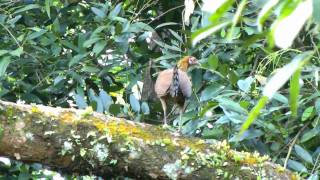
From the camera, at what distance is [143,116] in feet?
10.5

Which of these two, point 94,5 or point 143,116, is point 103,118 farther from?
point 94,5

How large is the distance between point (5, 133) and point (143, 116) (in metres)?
1.06

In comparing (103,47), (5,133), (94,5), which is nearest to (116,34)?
(103,47)

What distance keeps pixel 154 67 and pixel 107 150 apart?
4.40 feet

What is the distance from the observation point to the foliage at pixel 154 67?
2844 mm

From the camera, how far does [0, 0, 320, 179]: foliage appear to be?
9.33ft

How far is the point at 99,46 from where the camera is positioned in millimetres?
3289

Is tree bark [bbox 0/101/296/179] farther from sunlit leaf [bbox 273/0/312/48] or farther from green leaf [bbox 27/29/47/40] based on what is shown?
sunlit leaf [bbox 273/0/312/48]

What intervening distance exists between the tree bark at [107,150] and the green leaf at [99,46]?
3.05 ft

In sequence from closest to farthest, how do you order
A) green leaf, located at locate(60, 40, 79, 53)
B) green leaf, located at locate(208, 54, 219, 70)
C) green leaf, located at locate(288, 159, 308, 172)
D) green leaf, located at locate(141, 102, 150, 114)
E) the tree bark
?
the tree bark
green leaf, located at locate(288, 159, 308, 172)
green leaf, located at locate(208, 54, 219, 70)
green leaf, located at locate(141, 102, 150, 114)
green leaf, located at locate(60, 40, 79, 53)

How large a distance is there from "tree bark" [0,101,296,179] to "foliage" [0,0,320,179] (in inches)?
11.2

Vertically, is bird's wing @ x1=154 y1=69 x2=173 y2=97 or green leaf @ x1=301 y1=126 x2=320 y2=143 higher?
bird's wing @ x1=154 y1=69 x2=173 y2=97

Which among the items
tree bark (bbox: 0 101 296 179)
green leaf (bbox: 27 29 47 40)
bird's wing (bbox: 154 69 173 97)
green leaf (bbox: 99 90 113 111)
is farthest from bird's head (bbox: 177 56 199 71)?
tree bark (bbox: 0 101 296 179)

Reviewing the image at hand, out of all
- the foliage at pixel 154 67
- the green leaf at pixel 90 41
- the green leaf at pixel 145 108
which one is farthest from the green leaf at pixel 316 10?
the green leaf at pixel 90 41
